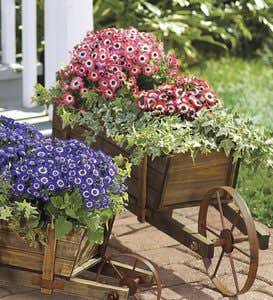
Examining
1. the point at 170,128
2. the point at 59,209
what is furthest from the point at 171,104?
the point at 59,209

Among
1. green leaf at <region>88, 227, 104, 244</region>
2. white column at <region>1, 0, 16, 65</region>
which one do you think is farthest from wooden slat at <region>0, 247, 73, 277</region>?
white column at <region>1, 0, 16, 65</region>

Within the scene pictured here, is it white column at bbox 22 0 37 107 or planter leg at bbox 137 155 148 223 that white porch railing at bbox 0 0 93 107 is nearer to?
white column at bbox 22 0 37 107

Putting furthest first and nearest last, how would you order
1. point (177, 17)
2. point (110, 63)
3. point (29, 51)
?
point (177, 17) → point (29, 51) → point (110, 63)

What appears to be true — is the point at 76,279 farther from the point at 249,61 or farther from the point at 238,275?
the point at 249,61

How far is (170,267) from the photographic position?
430cm

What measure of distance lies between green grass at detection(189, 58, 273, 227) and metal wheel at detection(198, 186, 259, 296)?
755 millimetres

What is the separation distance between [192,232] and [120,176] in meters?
0.46

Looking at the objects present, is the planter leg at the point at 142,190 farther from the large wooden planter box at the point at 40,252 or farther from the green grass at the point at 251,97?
the green grass at the point at 251,97

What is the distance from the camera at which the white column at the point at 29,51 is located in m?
5.34

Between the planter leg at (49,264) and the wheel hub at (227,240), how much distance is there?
80 cm

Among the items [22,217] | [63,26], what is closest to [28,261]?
[22,217]

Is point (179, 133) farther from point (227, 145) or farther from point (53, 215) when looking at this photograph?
point (53, 215)

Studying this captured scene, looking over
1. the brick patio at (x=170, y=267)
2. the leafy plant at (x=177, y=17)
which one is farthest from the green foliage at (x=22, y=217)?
the leafy plant at (x=177, y=17)

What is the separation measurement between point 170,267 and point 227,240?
43cm
